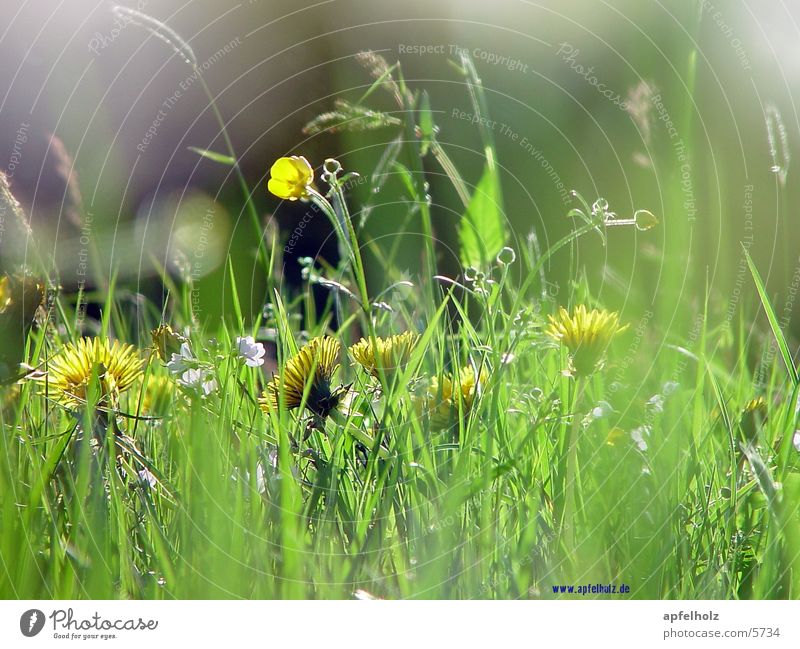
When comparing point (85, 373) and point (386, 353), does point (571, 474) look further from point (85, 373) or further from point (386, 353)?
point (85, 373)

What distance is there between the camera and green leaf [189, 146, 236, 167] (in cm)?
56

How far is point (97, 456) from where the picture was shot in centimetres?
48

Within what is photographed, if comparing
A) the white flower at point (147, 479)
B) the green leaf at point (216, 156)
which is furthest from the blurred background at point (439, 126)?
the white flower at point (147, 479)

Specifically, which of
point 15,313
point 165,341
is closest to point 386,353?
point 165,341

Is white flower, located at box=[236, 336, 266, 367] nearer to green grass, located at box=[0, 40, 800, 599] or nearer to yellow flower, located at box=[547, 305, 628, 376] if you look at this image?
green grass, located at box=[0, 40, 800, 599]

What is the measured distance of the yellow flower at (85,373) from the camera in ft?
1.60

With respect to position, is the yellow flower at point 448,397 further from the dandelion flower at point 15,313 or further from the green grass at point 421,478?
the dandelion flower at point 15,313

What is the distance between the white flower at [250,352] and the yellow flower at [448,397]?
4.6 inches

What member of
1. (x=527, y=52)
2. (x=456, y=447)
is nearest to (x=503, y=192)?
(x=527, y=52)

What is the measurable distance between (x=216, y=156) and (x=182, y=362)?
0.17 m

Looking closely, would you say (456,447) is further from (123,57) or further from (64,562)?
(123,57)

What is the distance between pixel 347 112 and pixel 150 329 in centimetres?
23

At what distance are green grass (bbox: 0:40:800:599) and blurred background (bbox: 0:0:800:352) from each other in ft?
0.11

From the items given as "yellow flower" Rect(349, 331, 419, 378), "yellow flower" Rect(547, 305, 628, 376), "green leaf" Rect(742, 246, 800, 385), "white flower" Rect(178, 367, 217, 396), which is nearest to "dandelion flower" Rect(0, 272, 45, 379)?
"white flower" Rect(178, 367, 217, 396)
